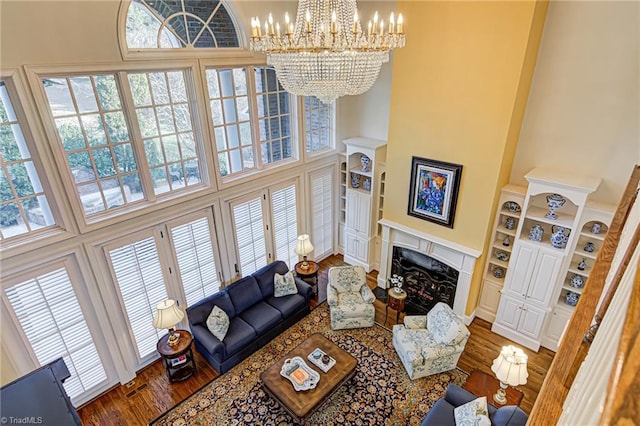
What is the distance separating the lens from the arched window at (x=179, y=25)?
4.16 metres

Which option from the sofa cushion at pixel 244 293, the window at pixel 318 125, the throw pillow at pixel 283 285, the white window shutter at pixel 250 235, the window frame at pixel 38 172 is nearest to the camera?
the window frame at pixel 38 172

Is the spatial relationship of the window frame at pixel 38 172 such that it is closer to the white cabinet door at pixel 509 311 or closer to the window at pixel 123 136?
the window at pixel 123 136

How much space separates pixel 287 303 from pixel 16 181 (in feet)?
12.6

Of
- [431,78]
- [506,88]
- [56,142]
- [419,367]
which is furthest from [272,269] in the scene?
[506,88]

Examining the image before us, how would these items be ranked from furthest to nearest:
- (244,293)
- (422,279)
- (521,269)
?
(422,279) < (244,293) < (521,269)

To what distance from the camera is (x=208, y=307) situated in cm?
530

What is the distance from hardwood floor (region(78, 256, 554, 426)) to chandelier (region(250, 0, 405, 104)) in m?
4.37

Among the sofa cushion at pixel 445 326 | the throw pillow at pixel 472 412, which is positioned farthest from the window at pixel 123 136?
the throw pillow at pixel 472 412

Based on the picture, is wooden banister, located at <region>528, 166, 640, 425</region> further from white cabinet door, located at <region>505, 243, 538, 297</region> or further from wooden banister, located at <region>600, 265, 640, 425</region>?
white cabinet door, located at <region>505, 243, 538, 297</region>

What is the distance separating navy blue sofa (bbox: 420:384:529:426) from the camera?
11.5ft

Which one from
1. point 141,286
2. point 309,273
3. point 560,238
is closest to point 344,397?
point 309,273

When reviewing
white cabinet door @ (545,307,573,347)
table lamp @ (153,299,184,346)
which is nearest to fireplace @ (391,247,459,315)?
white cabinet door @ (545,307,573,347)

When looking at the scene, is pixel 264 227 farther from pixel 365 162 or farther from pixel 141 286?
pixel 365 162

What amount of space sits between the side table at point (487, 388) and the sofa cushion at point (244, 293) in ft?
10.7
